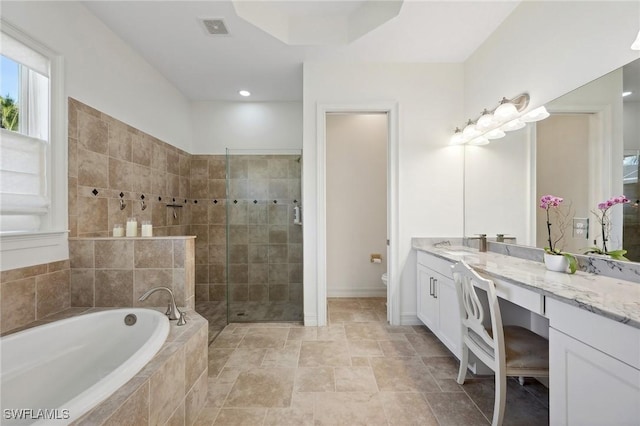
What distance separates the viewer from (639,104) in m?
1.23

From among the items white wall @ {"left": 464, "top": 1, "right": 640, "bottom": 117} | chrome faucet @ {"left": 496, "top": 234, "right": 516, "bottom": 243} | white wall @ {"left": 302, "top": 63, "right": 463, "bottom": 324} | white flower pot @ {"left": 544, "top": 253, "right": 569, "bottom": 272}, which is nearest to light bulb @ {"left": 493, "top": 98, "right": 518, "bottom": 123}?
white wall @ {"left": 464, "top": 1, "right": 640, "bottom": 117}

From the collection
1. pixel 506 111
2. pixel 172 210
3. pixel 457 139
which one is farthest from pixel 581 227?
pixel 172 210

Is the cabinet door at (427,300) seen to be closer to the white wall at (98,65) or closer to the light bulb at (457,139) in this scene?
the light bulb at (457,139)

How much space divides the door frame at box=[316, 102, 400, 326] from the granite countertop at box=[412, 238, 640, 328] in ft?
2.48

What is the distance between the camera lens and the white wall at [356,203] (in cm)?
357

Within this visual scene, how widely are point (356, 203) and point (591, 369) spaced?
9.18ft

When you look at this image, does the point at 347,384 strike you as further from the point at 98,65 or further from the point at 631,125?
the point at 98,65

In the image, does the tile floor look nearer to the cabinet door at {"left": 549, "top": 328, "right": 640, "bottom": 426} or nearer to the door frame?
the door frame

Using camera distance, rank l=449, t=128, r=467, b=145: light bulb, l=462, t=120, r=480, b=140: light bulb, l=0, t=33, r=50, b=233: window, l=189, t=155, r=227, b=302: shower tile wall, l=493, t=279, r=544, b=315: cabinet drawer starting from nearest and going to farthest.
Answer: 1. l=493, t=279, r=544, b=315: cabinet drawer
2. l=0, t=33, r=50, b=233: window
3. l=462, t=120, r=480, b=140: light bulb
4. l=449, t=128, r=467, b=145: light bulb
5. l=189, t=155, r=227, b=302: shower tile wall

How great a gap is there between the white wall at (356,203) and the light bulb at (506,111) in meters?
1.64

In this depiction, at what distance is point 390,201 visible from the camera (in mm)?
2688

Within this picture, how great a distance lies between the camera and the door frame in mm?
2613

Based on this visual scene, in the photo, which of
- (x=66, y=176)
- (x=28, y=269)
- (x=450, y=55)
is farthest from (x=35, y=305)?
(x=450, y=55)

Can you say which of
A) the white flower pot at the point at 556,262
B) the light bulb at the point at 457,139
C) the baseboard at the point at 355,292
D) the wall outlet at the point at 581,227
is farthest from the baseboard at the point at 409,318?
the light bulb at the point at 457,139
